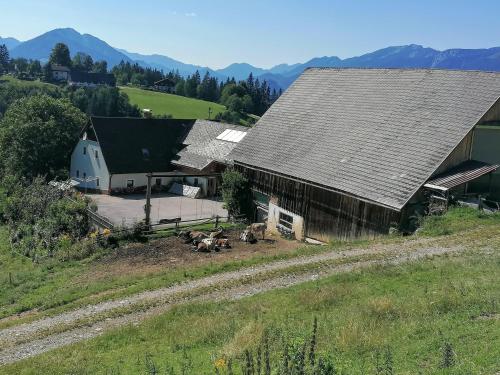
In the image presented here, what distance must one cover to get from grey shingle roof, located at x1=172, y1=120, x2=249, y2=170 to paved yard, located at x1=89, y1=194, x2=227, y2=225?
369 centimetres

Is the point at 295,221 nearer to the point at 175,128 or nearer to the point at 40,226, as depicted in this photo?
the point at 40,226

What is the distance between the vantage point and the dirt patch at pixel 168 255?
71.6 ft

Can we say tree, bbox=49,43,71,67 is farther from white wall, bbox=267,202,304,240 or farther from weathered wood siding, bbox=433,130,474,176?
weathered wood siding, bbox=433,130,474,176

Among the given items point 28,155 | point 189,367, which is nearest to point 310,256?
point 189,367

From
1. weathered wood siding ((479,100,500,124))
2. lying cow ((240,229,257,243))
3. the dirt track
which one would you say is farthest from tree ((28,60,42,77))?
the dirt track

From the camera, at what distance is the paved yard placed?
112 ft

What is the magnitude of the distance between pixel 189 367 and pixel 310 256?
10204mm

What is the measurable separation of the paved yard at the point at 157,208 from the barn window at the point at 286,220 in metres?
6.79

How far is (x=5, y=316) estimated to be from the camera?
18.3 meters

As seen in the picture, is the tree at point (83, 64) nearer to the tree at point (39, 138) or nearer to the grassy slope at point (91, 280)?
the tree at point (39, 138)

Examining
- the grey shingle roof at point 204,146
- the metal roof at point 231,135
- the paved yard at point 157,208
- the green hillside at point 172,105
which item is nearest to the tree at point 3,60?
the green hillside at point 172,105

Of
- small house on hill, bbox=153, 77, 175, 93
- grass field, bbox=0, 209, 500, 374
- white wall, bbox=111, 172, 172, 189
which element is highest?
small house on hill, bbox=153, 77, 175, 93

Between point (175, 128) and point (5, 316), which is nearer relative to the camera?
point (5, 316)

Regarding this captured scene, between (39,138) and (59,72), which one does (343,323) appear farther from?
(59,72)
